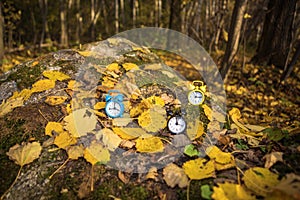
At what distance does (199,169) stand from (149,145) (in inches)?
12.1

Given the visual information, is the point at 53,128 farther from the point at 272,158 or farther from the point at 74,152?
the point at 272,158

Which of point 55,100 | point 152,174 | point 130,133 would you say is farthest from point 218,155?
point 55,100

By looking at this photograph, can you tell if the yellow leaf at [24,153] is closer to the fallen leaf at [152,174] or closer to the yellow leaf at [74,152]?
the yellow leaf at [74,152]

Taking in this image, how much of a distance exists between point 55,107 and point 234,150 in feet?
3.68

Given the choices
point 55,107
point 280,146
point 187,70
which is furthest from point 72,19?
point 280,146

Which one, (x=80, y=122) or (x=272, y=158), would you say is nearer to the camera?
(x=272, y=158)

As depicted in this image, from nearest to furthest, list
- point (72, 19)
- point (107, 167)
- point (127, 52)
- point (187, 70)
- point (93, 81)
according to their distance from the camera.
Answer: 1. point (107, 167)
2. point (93, 81)
3. point (127, 52)
4. point (187, 70)
5. point (72, 19)

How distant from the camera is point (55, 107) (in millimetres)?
1621

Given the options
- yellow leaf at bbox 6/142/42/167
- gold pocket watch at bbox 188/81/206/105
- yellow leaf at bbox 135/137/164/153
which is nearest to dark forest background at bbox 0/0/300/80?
gold pocket watch at bbox 188/81/206/105

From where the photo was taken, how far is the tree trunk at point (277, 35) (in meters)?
4.67

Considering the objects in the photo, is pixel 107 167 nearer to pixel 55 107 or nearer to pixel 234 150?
pixel 55 107

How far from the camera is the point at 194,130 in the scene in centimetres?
154

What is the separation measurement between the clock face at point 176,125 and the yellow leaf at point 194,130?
4 centimetres

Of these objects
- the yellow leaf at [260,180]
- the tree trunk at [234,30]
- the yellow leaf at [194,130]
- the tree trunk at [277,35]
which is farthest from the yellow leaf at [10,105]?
the tree trunk at [277,35]
